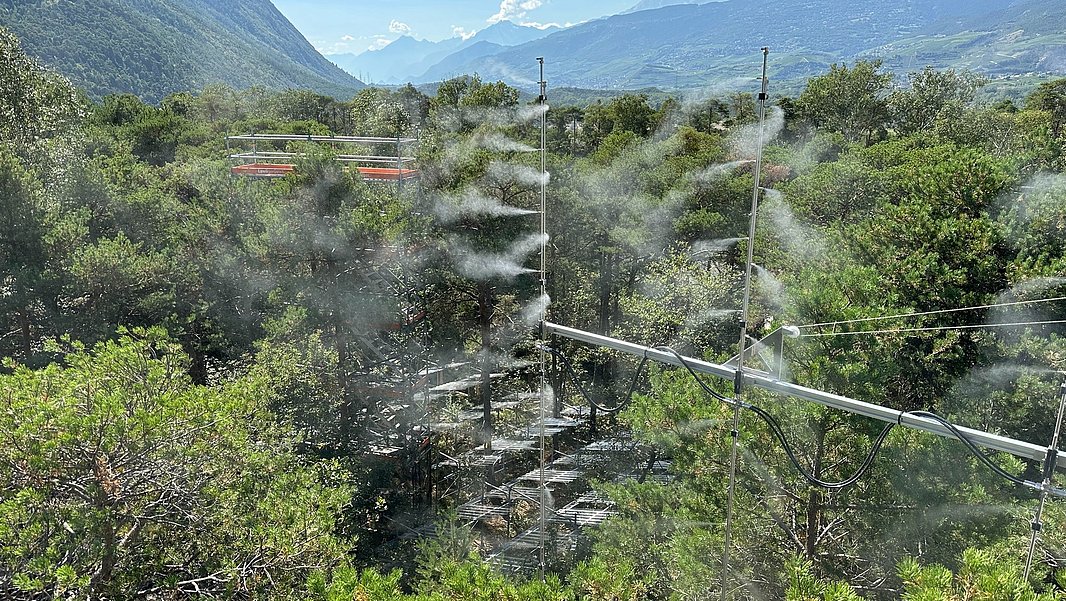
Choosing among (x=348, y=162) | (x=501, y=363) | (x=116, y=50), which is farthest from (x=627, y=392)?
(x=116, y=50)

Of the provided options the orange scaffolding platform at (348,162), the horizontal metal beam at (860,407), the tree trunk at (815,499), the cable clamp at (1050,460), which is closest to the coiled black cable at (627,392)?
the horizontal metal beam at (860,407)

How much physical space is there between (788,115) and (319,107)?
36606 millimetres

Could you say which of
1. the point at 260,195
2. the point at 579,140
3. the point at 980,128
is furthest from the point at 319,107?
the point at 980,128

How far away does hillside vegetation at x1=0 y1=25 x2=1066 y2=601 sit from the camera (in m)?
5.91

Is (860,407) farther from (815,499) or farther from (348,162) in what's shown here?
(348,162)

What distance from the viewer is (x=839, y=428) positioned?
6699mm

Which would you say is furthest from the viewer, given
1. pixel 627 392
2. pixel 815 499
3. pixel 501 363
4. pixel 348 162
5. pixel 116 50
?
pixel 116 50

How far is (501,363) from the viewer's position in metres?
14.7

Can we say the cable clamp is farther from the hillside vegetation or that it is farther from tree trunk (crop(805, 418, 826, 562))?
tree trunk (crop(805, 418, 826, 562))

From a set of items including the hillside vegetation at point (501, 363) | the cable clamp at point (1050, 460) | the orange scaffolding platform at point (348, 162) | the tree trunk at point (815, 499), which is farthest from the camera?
the orange scaffolding platform at point (348, 162)

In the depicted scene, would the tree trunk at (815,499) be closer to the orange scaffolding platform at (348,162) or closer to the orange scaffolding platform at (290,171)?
the orange scaffolding platform at (348,162)

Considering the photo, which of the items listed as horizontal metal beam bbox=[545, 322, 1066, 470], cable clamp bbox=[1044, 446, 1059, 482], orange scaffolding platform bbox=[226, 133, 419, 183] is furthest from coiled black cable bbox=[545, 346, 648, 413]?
orange scaffolding platform bbox=[226, 133, 419, 183]

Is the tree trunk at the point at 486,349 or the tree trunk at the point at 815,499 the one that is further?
the tree trunk at the point at 486,349

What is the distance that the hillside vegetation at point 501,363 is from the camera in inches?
233
